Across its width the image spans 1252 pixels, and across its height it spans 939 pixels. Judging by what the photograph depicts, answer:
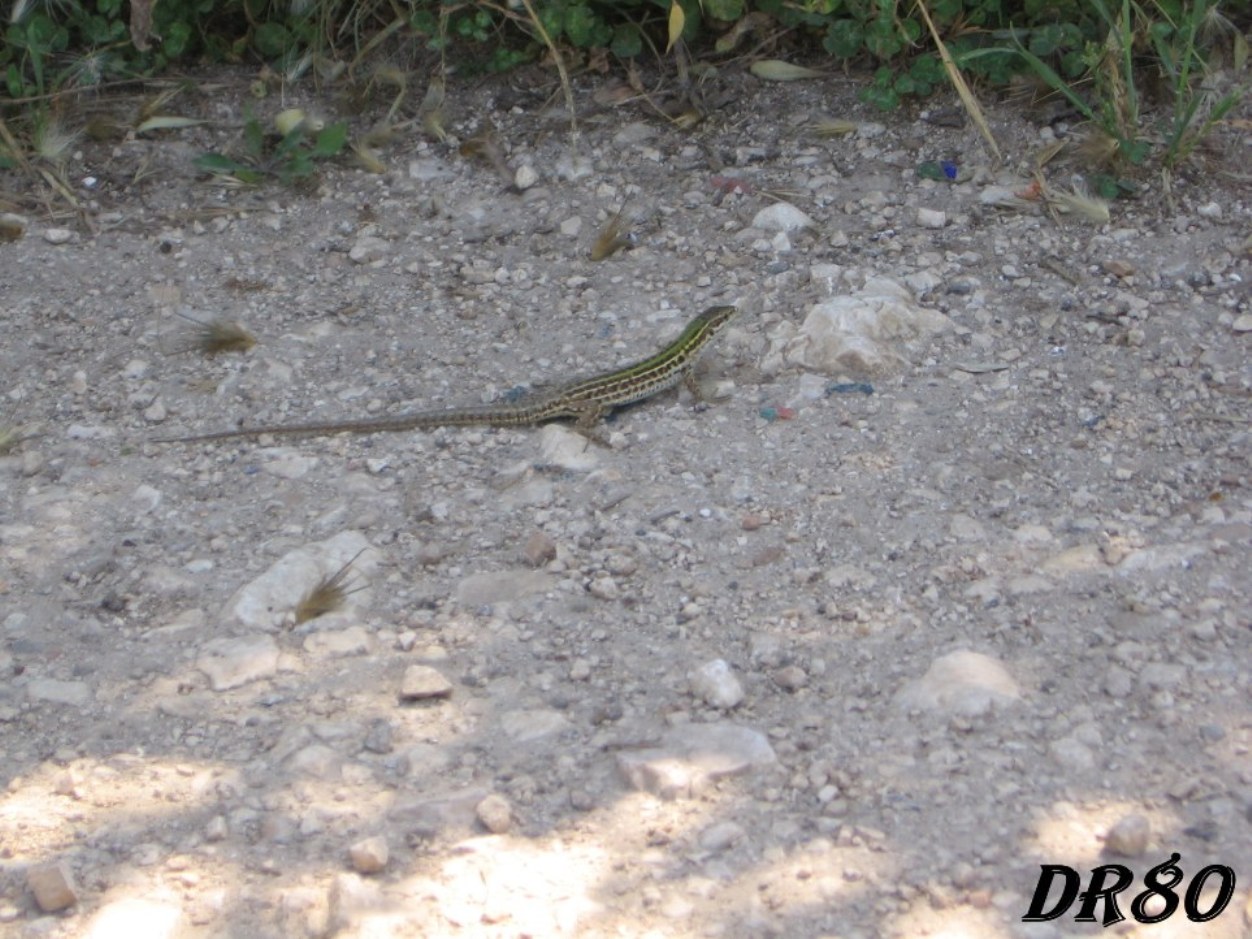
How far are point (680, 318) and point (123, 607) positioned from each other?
211 cm

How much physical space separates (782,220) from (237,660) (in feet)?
8.72

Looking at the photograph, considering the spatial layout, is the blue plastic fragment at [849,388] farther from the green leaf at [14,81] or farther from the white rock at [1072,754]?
Answer: the green leaf at [14,81]

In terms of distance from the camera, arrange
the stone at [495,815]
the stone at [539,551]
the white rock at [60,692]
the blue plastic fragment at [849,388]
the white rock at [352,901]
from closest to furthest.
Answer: the white rock at [352,901], the stone at [495,815], the white rock at [60,692], the stone at [539,551], the blue plastic fragment at [849,388]

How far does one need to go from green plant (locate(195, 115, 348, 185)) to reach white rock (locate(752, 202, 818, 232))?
1.68 meters

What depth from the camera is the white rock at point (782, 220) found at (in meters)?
5.52

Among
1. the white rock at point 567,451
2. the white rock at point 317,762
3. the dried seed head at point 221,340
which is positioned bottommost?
the dried seed head at point 221,340

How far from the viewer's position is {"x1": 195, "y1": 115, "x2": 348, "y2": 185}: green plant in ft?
19.5

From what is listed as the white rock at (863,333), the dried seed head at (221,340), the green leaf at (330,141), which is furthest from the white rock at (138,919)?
the green leaf at (330,141)

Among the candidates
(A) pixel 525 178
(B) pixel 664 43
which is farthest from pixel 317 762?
(B) pixel 664 43

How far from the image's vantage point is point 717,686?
11.6 feet

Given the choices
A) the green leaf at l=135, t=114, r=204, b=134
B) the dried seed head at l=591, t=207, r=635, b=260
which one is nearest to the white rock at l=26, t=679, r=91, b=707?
the dried seed head at l=591, t=207, r=635, b=260

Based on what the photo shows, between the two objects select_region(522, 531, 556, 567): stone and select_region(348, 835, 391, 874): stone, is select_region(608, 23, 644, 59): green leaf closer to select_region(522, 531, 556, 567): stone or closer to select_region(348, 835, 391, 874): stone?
select_region(522, 531, 556, 567): stone

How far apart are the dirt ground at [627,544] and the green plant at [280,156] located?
9 cm

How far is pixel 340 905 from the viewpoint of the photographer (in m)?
2.98
